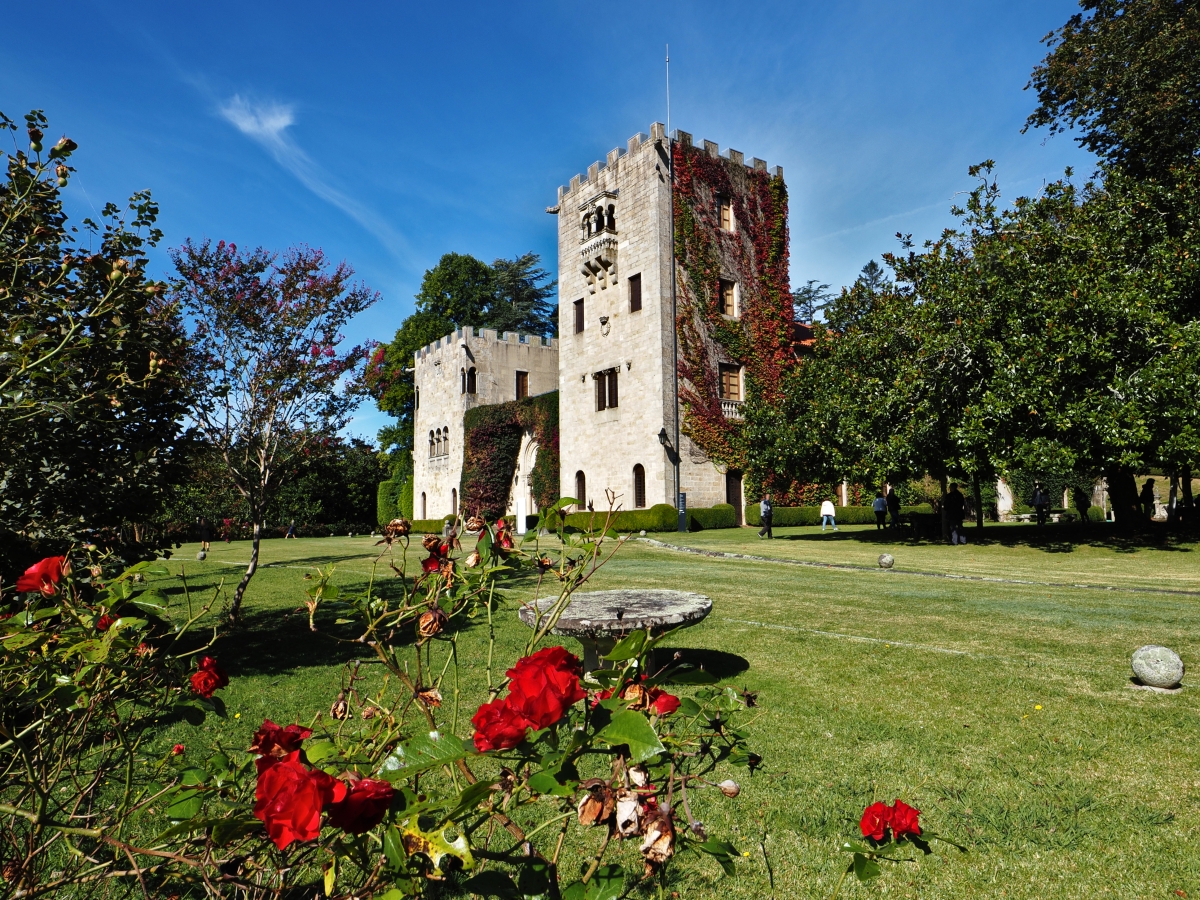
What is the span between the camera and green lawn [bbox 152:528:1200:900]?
313cm

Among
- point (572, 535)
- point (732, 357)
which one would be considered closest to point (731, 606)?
point (572, 535)

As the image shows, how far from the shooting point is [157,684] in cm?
244

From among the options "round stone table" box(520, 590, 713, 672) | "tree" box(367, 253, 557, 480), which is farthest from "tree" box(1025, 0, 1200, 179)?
"tree" box(367, 253, 557, 480)

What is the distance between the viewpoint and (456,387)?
35438 mm

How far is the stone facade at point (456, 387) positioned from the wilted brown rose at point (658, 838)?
31.4 metres

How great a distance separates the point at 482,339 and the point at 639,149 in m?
12.3

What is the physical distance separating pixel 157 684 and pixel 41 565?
833mm

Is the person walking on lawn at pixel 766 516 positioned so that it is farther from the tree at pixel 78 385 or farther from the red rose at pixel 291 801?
the red rose at pixel 291 801

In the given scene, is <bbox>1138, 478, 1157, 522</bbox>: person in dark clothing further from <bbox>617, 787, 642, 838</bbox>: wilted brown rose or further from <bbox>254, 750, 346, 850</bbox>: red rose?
<bbox>254, 750, 346, 850</bbox>: red rose

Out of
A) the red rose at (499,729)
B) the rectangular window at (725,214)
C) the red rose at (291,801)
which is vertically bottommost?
the red rose at (291,801)

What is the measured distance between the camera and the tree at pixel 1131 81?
16.4 metres

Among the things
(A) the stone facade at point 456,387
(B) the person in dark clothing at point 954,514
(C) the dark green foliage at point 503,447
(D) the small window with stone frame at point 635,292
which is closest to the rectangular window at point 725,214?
(D) the small window with stone frame at point 635,292

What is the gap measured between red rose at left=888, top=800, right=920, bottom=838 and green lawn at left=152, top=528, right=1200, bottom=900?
145 cm

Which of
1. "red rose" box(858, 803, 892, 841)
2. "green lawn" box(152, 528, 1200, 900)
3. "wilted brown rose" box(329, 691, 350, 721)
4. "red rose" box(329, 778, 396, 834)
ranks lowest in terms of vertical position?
"green lawn" box(152, 528, 1200, 900)
